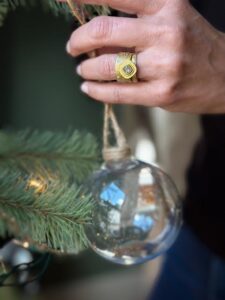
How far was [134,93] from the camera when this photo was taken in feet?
1.77

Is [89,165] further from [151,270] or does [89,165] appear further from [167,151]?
[151,270]

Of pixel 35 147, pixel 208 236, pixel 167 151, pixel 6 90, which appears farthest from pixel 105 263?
pixel 35 147

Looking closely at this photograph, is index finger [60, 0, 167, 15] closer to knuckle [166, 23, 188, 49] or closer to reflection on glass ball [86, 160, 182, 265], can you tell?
knuckle [166, 23, 188, 49]

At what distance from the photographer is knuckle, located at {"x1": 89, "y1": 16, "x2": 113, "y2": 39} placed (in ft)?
1.66

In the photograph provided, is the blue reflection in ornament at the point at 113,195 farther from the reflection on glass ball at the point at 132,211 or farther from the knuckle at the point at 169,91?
the knuckle at the point at 169,91

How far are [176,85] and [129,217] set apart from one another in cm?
14

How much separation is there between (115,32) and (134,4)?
0.11 feet

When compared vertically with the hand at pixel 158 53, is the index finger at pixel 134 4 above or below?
above

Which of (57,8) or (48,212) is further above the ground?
(57,8)

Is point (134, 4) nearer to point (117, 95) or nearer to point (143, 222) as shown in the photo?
point (117, 95)

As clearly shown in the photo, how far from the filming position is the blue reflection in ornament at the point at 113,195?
53cm

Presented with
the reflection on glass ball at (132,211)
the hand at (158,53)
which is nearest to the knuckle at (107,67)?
the hand at (158,53)

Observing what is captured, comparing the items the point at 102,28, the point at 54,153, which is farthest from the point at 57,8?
the point at 54,153

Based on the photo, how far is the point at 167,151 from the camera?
1.75m
